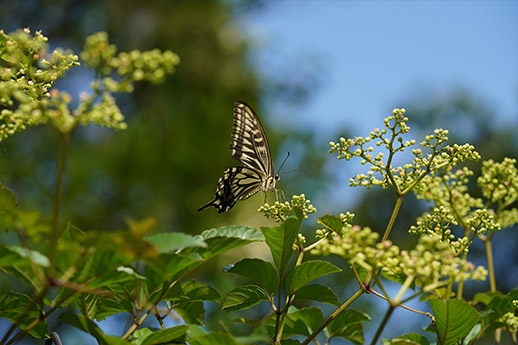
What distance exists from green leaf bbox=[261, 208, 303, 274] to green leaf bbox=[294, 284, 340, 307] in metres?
0.07

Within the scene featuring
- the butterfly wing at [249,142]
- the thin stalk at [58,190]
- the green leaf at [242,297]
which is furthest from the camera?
the butterfly wing at [249,142]

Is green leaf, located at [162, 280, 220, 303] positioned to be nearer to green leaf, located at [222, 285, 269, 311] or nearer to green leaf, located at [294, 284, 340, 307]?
green leaf, located at [222, 285, 269, 311]

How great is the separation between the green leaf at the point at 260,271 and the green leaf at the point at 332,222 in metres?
0.14

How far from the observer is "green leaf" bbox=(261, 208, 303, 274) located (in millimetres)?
801

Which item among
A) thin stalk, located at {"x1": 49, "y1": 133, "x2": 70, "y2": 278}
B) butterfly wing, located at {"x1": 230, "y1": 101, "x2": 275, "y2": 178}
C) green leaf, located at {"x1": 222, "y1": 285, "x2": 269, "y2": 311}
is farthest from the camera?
butterfly wing, located at {"x1": 230, "y1": 101, "x2": 275, "y2": 178}

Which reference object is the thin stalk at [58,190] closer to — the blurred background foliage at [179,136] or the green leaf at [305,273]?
the green leaf at [305,273]

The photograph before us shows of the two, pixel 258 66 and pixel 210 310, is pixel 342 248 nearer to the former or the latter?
pixel 210 310

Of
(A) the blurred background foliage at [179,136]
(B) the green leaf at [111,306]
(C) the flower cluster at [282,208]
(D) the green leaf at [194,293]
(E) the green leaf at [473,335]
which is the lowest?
(E) the green leaf at [473,335]

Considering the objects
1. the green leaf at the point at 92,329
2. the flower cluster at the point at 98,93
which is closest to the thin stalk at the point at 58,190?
the flower cluster at the point at 98,93

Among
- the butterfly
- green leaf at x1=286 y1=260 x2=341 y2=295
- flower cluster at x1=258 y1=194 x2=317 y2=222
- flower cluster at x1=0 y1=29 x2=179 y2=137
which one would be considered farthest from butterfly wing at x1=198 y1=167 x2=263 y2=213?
flower cluster at x1=0 y1=29 x2=179 y2=137

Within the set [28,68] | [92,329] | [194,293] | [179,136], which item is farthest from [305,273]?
[179,136]

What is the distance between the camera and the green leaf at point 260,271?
868mm

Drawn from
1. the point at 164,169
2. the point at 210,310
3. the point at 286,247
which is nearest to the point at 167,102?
the point at 164,169

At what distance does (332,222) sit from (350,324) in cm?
18
